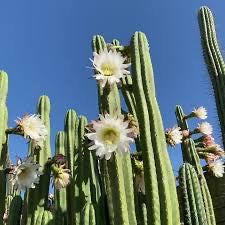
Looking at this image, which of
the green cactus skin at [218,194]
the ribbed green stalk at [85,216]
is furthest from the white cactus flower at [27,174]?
the green cactus skin at [218,194]

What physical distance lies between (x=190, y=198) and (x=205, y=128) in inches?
81.1

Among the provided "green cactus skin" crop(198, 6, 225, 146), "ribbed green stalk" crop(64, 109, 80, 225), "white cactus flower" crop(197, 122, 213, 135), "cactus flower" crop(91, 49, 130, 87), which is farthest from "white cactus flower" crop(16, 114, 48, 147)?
"green cactus skin" crop(198, 6, 225, 146)

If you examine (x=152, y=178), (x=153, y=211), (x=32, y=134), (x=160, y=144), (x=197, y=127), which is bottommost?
(x=153, y=211)

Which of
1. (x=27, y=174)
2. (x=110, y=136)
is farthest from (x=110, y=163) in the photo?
(x=27, y=174)

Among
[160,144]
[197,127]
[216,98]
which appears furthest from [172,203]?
[216,98]

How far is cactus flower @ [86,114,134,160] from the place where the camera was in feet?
7.11

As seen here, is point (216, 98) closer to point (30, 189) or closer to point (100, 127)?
point (30, 189)

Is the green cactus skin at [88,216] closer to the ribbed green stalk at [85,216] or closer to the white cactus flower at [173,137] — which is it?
the ribbed green stalk at [85,216]

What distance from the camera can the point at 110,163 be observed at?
2213 millimetres

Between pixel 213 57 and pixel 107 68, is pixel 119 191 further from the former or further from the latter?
pixel 213 57

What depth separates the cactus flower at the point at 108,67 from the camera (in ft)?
7.74

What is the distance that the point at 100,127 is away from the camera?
222 centimetres

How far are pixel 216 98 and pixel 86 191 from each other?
296 centimetres

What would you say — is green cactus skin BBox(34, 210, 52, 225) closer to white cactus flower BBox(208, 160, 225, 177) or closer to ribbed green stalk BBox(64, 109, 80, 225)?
ribbed green stalk BBox(64, 109, 80, 225)
